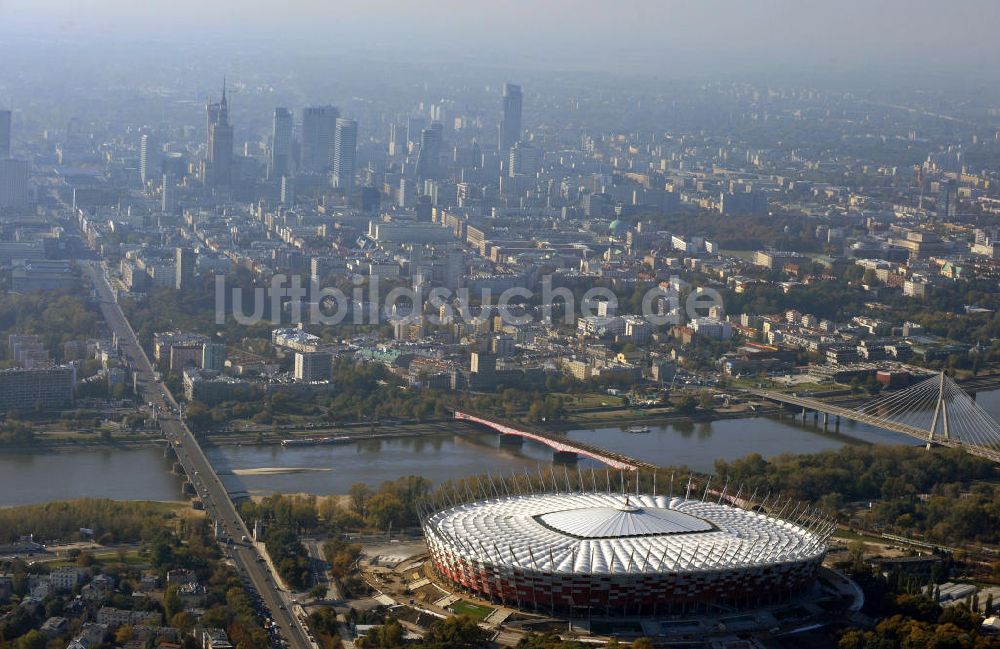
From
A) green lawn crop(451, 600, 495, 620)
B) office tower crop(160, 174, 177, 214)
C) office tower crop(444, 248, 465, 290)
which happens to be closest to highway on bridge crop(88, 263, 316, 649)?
green lawn crop(451, 600, 495, 620)

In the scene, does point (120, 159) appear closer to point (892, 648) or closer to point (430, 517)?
point (430, 517)

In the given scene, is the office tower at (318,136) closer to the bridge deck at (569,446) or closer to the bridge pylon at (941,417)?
the bridge deck at (569,446)

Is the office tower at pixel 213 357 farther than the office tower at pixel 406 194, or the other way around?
the office tower at pixel 406 194

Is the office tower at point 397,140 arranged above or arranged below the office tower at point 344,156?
below

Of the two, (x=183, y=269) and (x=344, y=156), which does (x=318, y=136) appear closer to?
(x=344, y=156)

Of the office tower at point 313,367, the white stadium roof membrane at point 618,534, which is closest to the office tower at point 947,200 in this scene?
the office tower at point 313,367

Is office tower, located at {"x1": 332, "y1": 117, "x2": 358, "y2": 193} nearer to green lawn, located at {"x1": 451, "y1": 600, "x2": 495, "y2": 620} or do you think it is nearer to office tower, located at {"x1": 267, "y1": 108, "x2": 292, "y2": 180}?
office tower, located at {"x1": 267, "y1": 108, "x2": 292, "y2": 180}
